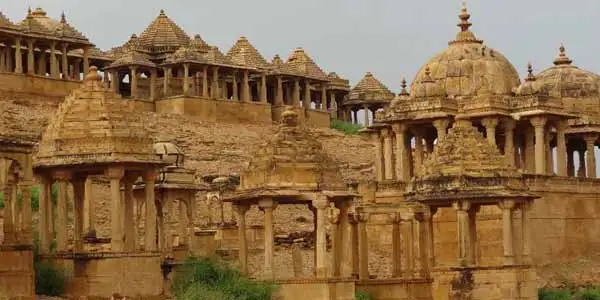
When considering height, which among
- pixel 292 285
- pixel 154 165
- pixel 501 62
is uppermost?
pixel 501 62

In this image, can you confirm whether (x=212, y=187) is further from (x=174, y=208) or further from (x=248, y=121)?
(x=248, y=121)

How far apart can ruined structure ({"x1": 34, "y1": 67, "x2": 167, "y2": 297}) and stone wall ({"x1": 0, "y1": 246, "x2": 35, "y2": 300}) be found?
220 cm

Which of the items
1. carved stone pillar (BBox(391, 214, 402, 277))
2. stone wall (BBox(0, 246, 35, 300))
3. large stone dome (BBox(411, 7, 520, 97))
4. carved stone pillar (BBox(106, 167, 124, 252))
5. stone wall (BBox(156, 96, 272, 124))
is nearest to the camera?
A: stone wall (BBox(0, 246, 35, 300))

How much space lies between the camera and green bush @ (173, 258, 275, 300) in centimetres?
4138

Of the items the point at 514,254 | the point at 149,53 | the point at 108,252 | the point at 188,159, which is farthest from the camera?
the point at 149,53

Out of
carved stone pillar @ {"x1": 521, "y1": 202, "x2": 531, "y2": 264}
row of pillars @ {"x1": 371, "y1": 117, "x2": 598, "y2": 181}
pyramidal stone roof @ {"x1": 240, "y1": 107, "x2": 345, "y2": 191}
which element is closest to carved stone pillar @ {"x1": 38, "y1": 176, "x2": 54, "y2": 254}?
pyramidal stone roof @ {"x1": 240, "y1": 107, "x2": 345, "y2": 191}

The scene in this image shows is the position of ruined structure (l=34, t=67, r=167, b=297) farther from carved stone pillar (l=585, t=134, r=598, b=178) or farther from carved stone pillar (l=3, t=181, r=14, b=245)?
carved stone pillar (l=585, t=134, r=598, b=178)

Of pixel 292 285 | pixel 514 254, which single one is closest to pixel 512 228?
pixel 514 254

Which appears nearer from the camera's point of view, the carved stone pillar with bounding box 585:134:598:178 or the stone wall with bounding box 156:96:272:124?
the carved stone pillar with bounding box 585:134:598:178

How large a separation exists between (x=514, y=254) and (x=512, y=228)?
0.75m

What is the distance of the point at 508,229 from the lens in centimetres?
4775

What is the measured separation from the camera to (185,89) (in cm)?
7394

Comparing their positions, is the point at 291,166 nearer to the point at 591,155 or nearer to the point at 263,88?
the point at 591,155

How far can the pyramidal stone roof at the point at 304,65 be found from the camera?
83625mm
